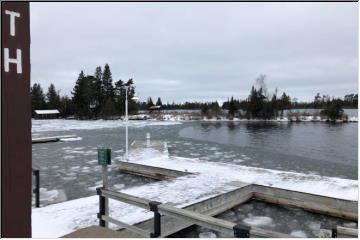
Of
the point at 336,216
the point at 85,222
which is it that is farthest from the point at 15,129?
the point at 336,216

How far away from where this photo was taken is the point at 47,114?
7206 centimetres

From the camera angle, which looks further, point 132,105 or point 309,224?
point 132,105

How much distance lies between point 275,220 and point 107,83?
2528 inches

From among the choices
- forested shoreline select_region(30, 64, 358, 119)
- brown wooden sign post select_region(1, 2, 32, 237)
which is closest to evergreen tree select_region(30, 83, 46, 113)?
forested shoreline select_region(30, 64, 358, 119)

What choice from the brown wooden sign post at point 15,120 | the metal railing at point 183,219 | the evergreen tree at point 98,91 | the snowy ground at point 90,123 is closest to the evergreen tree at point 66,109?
the evergreen tree at point 98,91

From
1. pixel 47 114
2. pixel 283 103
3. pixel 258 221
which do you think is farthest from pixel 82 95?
pixel 258 221

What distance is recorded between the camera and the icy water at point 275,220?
242 inches

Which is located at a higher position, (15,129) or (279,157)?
(15,129)

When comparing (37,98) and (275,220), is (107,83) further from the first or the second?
(275,220)

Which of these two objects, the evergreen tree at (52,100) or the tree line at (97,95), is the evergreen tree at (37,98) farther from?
the tree line at (97,95)

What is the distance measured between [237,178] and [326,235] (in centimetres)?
494

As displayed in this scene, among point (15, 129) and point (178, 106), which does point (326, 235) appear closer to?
point (15, 129)

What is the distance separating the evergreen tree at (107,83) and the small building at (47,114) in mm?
13847

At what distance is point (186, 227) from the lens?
20.4ft
